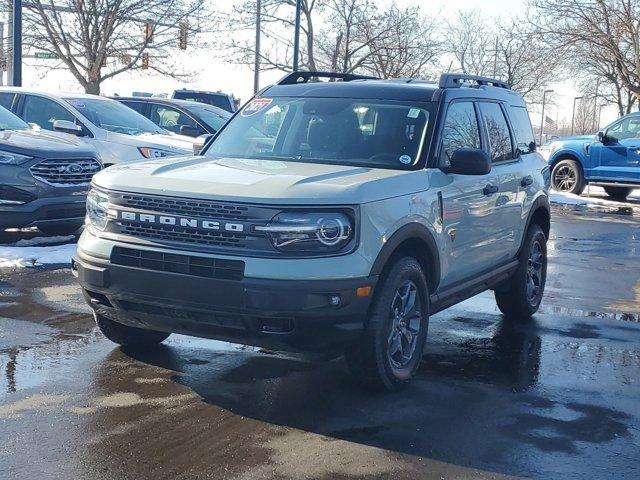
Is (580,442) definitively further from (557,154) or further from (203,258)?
(557,154)

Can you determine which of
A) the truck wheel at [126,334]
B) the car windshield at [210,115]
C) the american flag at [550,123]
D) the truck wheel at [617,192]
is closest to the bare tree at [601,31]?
the truck wheel at [617,192]

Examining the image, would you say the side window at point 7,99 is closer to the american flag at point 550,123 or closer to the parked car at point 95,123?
the parked car at point 95,123

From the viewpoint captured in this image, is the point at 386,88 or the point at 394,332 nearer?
the point at 394,332

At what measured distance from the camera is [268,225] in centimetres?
491

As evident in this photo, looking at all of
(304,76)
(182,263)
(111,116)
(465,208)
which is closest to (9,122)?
(111,116)

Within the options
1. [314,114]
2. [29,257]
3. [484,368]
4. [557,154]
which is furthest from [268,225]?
[557,154]

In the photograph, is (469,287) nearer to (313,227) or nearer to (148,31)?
(313,227)

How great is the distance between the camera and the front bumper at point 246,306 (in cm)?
482

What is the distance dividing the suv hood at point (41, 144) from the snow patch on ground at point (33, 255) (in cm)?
103

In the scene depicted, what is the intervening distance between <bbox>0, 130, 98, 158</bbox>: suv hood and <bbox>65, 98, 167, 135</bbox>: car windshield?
6.64 ft

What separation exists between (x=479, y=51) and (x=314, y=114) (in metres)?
36.8

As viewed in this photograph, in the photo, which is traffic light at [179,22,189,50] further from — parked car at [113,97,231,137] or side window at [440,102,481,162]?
side window at [440,102,481,162]

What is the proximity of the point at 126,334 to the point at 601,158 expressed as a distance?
1606cm

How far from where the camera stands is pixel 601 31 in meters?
29.3
